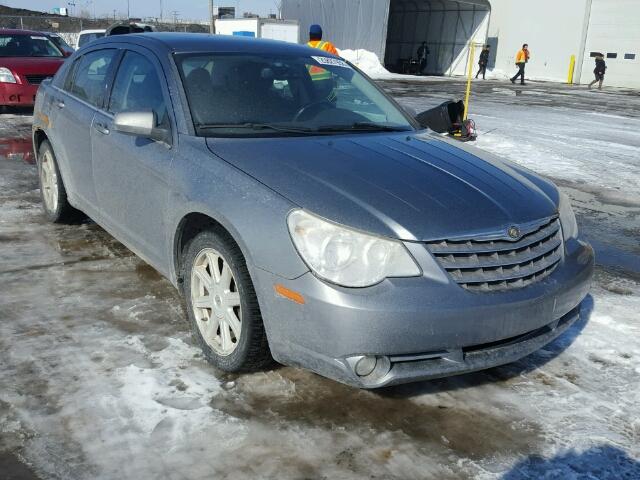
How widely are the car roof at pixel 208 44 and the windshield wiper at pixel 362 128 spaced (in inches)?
29.7

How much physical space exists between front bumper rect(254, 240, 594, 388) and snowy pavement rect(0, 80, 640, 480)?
0.30m

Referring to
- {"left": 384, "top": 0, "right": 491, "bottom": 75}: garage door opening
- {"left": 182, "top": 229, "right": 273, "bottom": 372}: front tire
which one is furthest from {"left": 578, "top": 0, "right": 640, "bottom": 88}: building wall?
{"left": 182, "top": 229, "right": 273, "bottom": 372}: front tire

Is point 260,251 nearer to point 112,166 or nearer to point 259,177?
point 259,177

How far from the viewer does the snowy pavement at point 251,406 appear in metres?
2.57

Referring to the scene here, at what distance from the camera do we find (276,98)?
386cm

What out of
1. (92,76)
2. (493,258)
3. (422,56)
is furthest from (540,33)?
(493,258)

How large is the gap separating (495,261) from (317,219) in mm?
788

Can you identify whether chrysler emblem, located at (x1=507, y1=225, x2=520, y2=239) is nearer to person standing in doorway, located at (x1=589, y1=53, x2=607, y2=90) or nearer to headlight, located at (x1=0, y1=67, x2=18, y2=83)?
headlight, located at (x1=0, y1=67, x2=18, y2=83)

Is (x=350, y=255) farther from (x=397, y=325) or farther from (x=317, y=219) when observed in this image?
(x=397, y=325)

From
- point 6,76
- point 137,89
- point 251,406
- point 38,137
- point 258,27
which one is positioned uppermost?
point 258,27

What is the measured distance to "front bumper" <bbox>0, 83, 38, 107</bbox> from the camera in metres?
11.9

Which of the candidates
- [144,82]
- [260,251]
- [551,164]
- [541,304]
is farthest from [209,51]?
[551,164]

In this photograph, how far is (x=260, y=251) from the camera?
2787 mm

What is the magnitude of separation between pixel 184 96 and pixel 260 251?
50.1 inches
